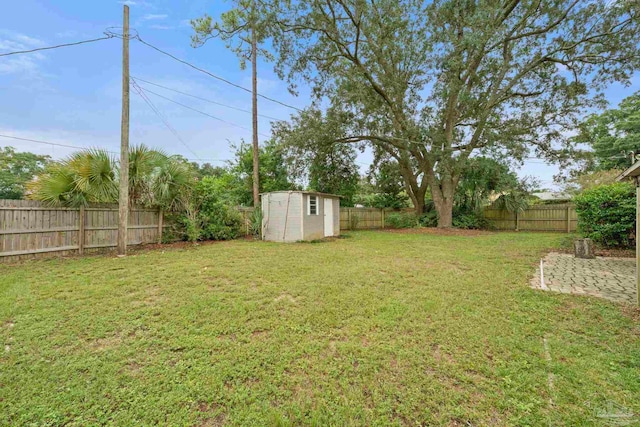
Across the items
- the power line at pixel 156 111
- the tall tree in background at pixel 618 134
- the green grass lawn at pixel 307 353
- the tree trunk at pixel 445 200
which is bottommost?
the green grass lawn at pixel 307 353

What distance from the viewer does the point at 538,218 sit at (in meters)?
13.5

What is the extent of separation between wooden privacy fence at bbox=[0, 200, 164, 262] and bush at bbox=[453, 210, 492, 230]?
14115 mm

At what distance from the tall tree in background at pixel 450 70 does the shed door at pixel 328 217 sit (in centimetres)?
365

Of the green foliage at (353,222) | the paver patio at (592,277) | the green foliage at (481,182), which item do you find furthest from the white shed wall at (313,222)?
the green foliage at (481,182)

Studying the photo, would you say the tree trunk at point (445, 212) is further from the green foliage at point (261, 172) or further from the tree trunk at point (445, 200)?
the green foliage at point (261, 172)

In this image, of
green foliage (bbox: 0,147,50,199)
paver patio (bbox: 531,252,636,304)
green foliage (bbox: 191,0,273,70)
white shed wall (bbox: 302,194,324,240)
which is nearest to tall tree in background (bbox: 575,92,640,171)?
paver patio (bbox: 531,252,636,304)

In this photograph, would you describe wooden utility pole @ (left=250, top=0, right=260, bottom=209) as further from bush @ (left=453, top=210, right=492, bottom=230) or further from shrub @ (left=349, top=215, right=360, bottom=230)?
bush @ (left=453, top=210, right=492, bottom=230)

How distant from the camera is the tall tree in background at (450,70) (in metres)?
10.6

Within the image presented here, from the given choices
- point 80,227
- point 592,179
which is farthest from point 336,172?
point 592,179

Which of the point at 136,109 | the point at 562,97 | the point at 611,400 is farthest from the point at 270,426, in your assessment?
the point at 562,97

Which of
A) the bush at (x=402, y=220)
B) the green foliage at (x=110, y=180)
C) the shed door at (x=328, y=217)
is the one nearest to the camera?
the green foliage at (x=110, y=180)

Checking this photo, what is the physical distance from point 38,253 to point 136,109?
443cm

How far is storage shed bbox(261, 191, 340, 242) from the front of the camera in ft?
30.8

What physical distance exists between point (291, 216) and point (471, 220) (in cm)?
1026
